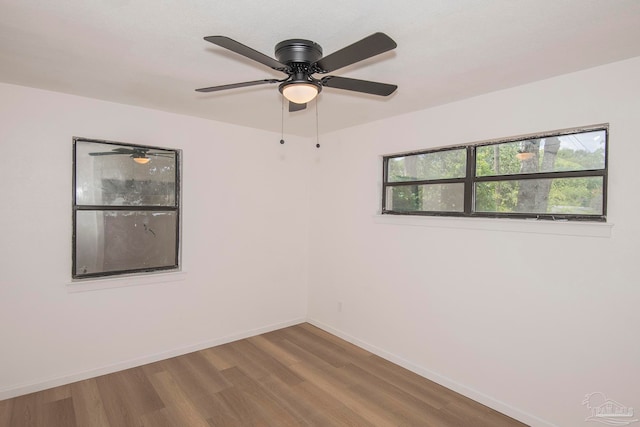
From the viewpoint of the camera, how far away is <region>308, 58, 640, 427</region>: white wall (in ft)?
6.99

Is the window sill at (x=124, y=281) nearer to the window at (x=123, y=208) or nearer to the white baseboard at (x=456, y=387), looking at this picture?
Result: the window at (x=123, y=208)

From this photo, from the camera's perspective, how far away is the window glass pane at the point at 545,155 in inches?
90.5

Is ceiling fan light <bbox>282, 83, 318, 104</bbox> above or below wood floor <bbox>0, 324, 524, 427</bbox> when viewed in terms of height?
above

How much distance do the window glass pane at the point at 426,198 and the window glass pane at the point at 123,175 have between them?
237cm

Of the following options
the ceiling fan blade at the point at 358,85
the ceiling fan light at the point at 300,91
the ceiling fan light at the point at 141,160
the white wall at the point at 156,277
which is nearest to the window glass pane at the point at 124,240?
the white wall at the point at 156,277

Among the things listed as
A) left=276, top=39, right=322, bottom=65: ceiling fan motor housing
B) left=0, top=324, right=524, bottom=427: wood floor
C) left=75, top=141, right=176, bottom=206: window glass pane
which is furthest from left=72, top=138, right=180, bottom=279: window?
left=276, top=39, right=322, bottom=65: ceiling fan motor housing

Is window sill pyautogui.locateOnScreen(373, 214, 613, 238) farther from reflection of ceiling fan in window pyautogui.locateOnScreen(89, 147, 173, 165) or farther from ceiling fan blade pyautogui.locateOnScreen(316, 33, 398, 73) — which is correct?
reflection of ceiling fan in window pyautogui.locateOnScreen(89, 147, 173, 165)

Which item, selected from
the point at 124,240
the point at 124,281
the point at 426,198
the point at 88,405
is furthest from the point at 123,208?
the point at 426,198

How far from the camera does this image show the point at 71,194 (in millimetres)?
2947

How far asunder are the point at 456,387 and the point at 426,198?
174cm

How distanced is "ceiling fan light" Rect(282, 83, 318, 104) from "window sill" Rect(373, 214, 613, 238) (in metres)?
1.86

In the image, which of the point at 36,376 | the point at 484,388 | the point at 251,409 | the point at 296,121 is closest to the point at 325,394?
the point at 251,409

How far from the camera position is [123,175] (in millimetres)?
3197

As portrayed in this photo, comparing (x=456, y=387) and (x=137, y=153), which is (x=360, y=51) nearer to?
(x=137, y=153)
